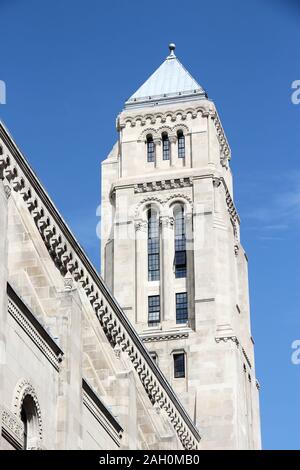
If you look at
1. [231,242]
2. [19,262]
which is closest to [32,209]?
[19,262]

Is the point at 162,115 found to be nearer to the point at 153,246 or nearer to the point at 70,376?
the point at 153,246

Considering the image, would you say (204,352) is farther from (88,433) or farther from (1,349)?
(1,349)

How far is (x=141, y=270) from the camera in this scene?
249 ft

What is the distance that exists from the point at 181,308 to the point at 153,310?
1.83 metres

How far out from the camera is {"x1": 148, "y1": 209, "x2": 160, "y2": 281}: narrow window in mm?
76062

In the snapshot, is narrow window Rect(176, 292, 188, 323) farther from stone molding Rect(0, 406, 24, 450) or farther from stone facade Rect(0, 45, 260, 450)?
stone molding Rect(0, 406, 24, 450)

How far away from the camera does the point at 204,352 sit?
7175 cm

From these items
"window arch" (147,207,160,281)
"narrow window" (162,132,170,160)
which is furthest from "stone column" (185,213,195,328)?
"narrow window" (162,132,170,160)

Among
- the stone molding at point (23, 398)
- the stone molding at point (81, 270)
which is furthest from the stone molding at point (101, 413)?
the stone molding at point (23, 398)

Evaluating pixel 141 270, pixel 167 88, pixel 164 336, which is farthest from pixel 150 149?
pixel 164 336

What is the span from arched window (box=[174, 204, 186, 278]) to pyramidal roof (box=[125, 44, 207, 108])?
333 inches

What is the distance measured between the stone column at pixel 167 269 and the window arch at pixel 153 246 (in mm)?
499

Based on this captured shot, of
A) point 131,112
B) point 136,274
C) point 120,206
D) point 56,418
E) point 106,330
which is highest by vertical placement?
point 131,112

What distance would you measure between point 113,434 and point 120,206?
114 ft
